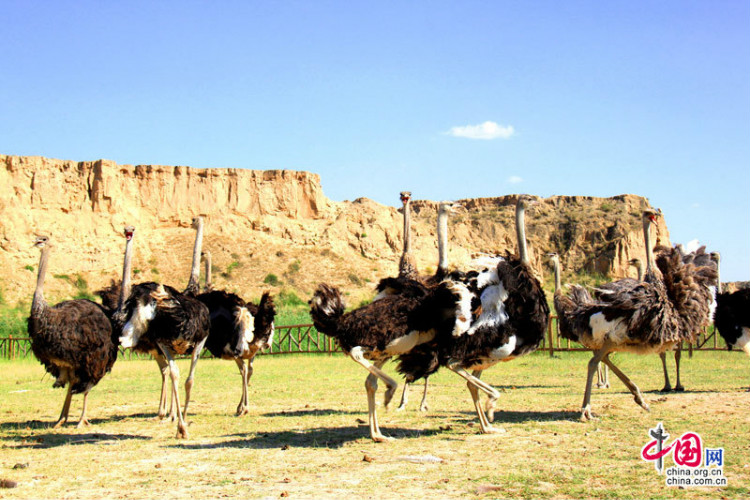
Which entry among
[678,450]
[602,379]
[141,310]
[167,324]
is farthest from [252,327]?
[602,379]

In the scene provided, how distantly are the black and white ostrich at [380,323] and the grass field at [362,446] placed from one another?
0.96 metres

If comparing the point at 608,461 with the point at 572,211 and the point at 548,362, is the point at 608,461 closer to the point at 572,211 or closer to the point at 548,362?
the point at 548,362

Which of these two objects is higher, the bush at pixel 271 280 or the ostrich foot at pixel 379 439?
the bush at pixel 271 280

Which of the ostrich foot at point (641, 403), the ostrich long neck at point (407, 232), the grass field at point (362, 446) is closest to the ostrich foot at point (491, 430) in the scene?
the grass field at point (362, 446)

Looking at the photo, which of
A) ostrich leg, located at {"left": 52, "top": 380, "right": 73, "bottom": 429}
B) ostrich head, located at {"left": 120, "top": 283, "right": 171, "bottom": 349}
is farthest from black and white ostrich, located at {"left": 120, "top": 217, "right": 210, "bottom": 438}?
ostrich leg, located at {"left": 52, "top": 380, "right": 73, "bottom": 429}

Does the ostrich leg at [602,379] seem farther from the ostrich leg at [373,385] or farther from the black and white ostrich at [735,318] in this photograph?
the ostrich leg at [373,385]

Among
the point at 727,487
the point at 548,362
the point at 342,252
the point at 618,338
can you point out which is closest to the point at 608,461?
the point at 727,487

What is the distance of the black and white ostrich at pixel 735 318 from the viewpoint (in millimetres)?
12516

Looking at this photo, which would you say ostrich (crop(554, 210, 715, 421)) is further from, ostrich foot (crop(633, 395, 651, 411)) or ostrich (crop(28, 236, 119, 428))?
ostrich (crop(28, 236, 119, 428))

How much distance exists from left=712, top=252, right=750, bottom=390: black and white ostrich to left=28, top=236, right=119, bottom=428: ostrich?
1012cm

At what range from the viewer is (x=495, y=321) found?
8.20m

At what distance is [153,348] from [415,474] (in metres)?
5.01

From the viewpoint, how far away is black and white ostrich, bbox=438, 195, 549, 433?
812 cm

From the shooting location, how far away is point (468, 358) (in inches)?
321
